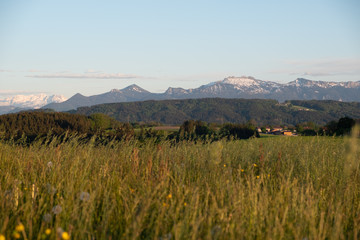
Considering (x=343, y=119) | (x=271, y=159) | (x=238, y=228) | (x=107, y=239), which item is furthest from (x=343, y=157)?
(x=343, y=119)

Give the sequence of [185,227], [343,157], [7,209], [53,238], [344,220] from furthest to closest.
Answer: [343,157], [344,220], [7,209], [185,227], [53,238]

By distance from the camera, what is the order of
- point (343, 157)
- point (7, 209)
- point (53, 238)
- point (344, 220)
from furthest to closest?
point (343, 157) → point (344, 220) → point (7, 209) → point (53, 238)

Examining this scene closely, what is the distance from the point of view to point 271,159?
251 inches

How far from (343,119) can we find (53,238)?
23.9 metres

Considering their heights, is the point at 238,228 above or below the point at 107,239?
above

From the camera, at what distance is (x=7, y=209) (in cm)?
298

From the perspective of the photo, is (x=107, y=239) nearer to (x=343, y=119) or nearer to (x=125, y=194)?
(x=125, y=194)

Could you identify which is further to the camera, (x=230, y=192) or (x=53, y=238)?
(x=230, y=192)

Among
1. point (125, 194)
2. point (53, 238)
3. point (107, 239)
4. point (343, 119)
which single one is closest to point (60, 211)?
point (53, 238)

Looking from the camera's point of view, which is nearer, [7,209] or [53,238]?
[53,238]

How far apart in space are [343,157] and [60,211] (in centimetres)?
562

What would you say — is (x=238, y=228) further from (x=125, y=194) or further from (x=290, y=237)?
(x=125, y=194)

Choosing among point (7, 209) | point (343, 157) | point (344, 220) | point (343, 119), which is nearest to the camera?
point (7, 209)

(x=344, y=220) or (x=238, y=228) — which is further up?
(x=238, y=228)
